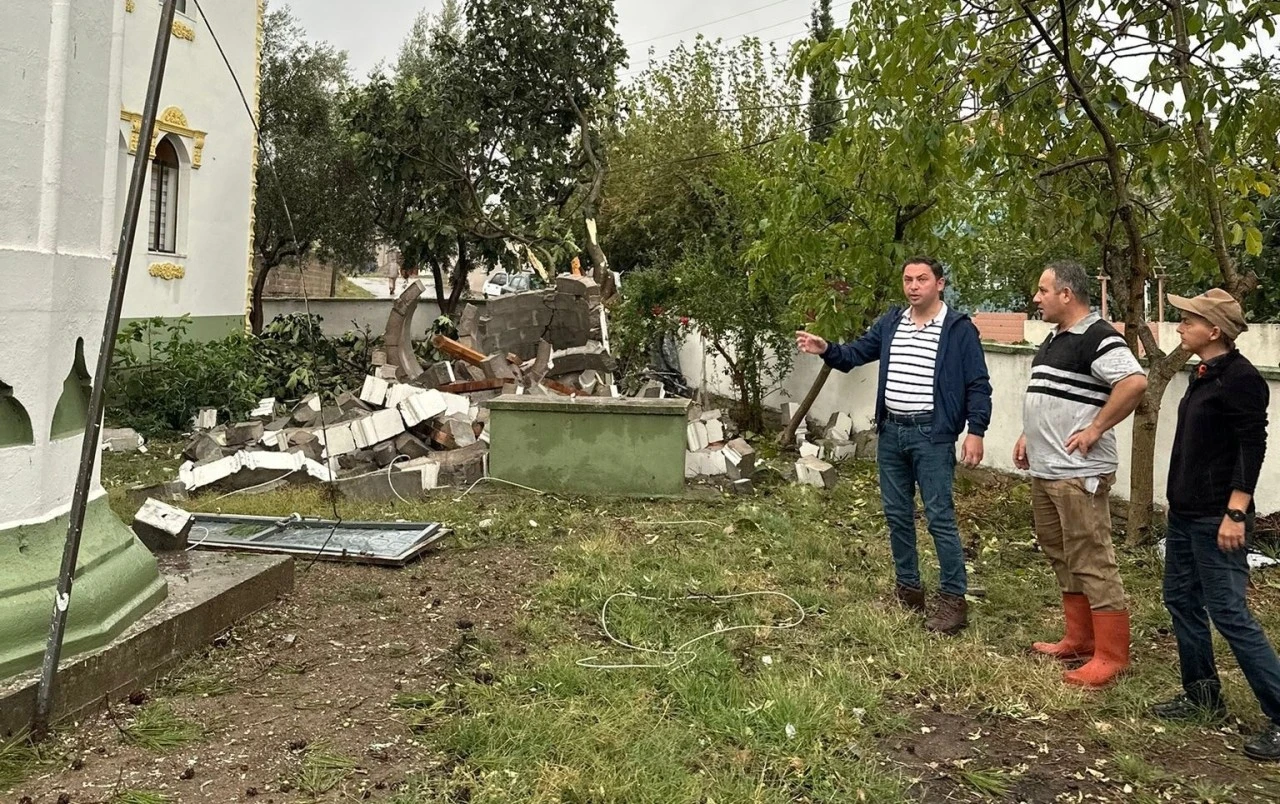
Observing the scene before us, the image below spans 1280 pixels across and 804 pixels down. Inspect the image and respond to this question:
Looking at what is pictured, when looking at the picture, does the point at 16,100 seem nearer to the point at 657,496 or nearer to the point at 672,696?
the point at 672,696

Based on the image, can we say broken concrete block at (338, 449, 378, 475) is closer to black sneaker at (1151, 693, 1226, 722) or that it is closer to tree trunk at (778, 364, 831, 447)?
tree trunk at (778, 364, 831, 447)

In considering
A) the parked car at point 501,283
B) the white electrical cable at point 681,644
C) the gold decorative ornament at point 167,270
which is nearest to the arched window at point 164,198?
the gold decorative ornament at point 167,270

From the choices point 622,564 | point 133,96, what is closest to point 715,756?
point 622,564

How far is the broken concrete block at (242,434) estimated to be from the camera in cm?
1011

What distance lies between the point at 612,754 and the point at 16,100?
331 centimetres

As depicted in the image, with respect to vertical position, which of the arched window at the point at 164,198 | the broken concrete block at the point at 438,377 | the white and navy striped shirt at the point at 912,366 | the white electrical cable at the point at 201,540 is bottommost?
the white electrical cable at the point at 201,540

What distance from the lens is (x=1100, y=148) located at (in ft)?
21.8

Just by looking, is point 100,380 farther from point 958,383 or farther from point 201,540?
point 958,383

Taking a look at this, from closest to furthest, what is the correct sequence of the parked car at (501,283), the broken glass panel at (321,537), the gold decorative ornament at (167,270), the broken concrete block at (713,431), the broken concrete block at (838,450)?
1. the broken glass panel at (321,537)
2. the broken concrete block at (713,431)
3. the broken concrete block at (838,450)
4. the gold decorative ornament at (167,270)
5. the parked car at (501,283)

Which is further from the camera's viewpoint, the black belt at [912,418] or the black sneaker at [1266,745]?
the black belt at [912,418]

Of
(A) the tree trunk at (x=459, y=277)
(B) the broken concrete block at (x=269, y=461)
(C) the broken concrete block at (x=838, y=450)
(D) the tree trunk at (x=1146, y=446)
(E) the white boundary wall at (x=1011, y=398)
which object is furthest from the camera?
(A) the tree trunk at (x=459, y=277)

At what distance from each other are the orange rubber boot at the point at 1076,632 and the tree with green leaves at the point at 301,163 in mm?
17963

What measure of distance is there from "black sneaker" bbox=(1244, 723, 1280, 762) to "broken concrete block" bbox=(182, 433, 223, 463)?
28.7 ft

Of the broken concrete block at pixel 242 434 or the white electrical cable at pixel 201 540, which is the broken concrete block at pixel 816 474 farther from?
the broken concrete block at pixel 242 434
